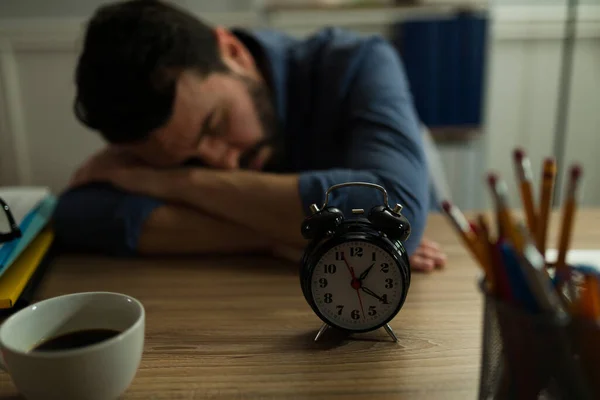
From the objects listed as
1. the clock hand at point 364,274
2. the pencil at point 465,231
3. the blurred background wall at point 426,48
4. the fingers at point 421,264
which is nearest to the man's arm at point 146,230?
the fingers at point 421,264

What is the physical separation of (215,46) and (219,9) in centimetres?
96

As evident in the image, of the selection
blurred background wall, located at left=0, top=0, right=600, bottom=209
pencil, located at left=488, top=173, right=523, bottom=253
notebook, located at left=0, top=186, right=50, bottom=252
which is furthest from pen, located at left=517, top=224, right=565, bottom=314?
blurred background wall, located at left=0, top=0, right=600, bottom=209

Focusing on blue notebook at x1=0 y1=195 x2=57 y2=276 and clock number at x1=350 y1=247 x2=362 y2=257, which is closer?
clock number at x1=350 y1=247 x2=362 y2=257

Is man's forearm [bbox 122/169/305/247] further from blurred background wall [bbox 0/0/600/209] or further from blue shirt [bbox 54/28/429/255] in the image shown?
blurred background wall [bbox 0/0/600/209]

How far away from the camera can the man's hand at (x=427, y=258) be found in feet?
2.82

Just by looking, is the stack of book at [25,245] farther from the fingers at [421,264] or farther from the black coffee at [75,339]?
the fingers at [421,264]

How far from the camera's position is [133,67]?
0.96 m

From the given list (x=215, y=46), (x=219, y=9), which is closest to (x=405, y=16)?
(x=219, y=9)

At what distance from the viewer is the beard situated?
1.12 metres

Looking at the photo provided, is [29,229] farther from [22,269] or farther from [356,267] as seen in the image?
[356,267]

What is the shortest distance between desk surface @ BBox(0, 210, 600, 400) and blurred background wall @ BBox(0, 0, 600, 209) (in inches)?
48.5

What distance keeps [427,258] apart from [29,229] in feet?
2.05

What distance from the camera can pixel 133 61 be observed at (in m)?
0.96

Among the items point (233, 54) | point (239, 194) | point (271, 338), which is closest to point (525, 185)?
point (271, 338)
